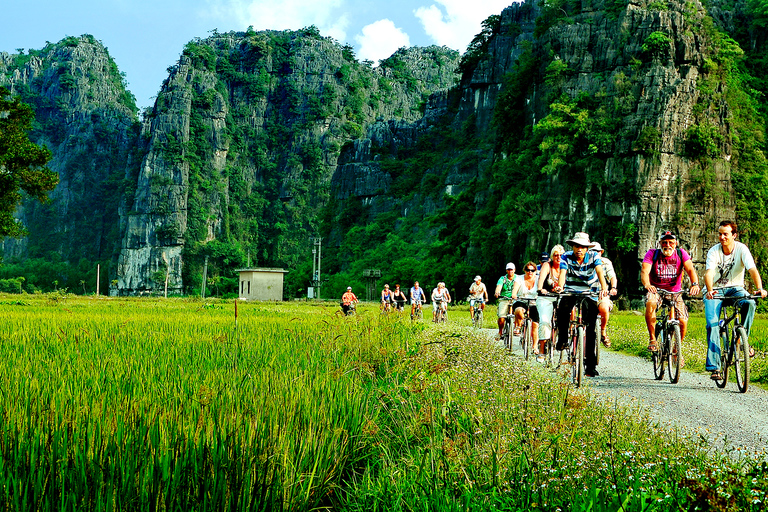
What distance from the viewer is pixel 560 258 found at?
9.16 meters

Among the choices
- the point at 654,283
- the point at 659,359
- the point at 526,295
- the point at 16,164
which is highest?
the point at 16,164

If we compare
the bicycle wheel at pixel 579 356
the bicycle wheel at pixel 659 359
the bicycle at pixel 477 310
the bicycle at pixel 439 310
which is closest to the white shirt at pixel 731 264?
the bicycle wheel at pixel 659 359

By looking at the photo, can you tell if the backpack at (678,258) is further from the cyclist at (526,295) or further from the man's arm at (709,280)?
the cyclist at (526,295)

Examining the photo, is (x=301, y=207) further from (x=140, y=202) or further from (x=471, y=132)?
(x=471, y=132)

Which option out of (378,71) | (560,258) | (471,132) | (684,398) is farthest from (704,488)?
(378,71)

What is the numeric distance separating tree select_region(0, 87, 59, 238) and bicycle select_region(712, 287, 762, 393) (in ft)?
98.6

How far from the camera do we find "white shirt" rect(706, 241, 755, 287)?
8156 mm

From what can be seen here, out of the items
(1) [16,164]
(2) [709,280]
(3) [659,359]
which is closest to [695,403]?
(2) [709,280]

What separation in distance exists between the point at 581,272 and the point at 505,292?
612 centimetres

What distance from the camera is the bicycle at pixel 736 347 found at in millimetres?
8016

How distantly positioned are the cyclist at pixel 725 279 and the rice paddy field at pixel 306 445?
118 inches

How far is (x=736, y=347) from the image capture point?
823 centimetres

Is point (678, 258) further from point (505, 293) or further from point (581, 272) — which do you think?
point (505, 293)

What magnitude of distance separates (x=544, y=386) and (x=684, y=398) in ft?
5.86
